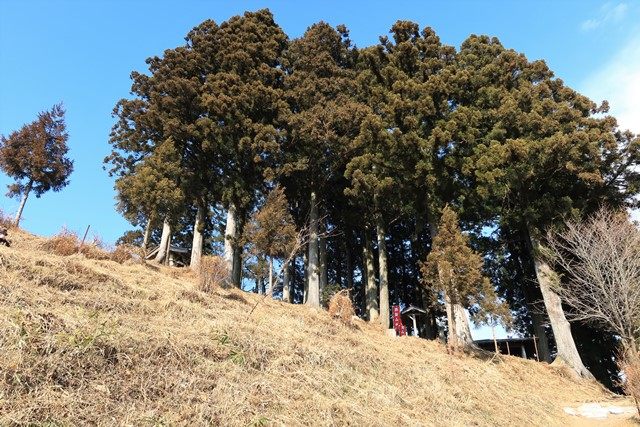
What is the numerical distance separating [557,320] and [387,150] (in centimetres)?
811

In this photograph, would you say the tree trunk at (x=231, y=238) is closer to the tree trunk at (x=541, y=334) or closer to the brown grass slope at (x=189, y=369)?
the brown grass slope at (x=189, y=369)

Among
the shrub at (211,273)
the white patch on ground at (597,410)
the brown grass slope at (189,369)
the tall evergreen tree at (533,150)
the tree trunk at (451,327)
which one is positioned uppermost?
the tall evergreen tree at (533,150)

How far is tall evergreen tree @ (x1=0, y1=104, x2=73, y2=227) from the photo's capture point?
63.6 ft

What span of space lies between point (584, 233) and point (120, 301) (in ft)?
45.3

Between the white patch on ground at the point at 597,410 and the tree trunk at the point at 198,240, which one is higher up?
the tree trunk at the point at 198,240

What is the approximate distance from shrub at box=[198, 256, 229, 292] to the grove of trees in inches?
82.5

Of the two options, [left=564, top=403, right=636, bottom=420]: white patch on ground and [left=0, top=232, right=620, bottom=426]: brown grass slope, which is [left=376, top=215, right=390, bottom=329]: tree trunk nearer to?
[left=0, top=232, right=620, bottom=426]: brown grass slope

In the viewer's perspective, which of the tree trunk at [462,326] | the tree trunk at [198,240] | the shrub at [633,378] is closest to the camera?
the shrub at [633,378]

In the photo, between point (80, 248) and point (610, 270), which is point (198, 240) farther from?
point (610, 270)

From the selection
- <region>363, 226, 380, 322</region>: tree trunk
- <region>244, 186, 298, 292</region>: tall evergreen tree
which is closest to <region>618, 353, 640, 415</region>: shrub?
<region>244, 186, 298, 292</region>: tall evergreen tree

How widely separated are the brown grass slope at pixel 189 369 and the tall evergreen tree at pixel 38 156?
10.9 meters

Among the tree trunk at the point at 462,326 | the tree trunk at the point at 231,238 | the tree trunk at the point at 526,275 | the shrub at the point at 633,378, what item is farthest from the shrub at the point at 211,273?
the tree trunk at the point at 526,275

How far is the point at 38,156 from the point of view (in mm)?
19672

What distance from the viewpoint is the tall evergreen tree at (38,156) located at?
19.4 metres
